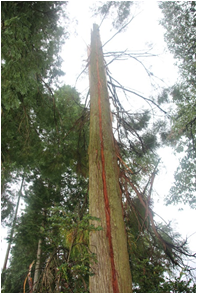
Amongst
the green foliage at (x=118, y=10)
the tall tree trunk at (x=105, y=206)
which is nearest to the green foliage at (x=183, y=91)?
the green foliage at (x=118, y=10)

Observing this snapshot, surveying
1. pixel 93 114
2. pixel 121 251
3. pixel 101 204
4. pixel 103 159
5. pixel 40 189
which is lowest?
pixel 121 251

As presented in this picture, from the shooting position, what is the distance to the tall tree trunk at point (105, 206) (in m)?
1.55

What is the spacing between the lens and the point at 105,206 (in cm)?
190

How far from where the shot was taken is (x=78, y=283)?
154 cm

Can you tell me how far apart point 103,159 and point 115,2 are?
528cm

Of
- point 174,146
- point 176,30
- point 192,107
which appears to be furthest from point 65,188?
point 176,30

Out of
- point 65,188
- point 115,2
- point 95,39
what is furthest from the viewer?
point 65,188

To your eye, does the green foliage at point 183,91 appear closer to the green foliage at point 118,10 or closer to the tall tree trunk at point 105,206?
the green foliage at point 118,10

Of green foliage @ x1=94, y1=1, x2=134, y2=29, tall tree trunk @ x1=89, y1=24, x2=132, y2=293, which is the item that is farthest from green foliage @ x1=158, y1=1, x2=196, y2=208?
tall tree trunk @ x1=89, y1=24, x2=132, y2=293

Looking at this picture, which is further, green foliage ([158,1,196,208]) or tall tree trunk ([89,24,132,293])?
green foliage ([158,1,196,208])

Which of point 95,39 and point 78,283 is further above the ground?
point 95,39

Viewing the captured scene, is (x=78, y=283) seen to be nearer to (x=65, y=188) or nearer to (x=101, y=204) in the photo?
(x=101, y=204)

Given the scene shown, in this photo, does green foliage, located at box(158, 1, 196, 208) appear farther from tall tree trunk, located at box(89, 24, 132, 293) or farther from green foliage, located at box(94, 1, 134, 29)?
tall tree trunk, located at box(89, 24, 132, 293)

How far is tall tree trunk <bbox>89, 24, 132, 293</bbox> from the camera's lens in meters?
1.55
